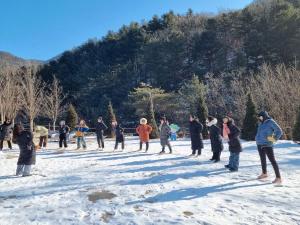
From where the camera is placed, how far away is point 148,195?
7.84 meters

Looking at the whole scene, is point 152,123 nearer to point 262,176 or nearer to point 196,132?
point 196,132

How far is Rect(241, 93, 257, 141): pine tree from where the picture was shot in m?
24.0

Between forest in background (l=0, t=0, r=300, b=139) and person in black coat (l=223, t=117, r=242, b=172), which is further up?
forest in background (l=0, t=0, r=300, b=139)

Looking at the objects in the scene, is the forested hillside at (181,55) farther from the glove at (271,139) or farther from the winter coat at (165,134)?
the glove at (271,139)

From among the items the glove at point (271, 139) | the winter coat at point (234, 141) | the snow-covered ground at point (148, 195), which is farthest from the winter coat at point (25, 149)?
the glove at point (271, 139)

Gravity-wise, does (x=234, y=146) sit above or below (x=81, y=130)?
below

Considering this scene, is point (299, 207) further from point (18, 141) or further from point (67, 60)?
point (67, 60)

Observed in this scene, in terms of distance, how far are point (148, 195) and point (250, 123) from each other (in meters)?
17.7

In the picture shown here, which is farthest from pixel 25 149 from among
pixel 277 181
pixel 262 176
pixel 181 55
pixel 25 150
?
pixel 181 55

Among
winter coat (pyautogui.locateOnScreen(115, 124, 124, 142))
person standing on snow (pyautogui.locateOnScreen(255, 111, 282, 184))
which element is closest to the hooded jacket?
person standing on snow (pyautogui.locateOnScreen(255, 111, 282, 184))

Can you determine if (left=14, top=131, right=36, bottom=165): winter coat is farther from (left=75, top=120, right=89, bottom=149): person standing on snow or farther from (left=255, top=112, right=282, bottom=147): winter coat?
(left=75, top=120, right=89, bottom=149): person standing on snow

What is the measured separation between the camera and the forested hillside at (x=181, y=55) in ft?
146

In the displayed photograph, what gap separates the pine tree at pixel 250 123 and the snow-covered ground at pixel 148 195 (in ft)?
38.0

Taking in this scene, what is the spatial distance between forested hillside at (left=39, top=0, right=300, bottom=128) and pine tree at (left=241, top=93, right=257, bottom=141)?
18.1 m
